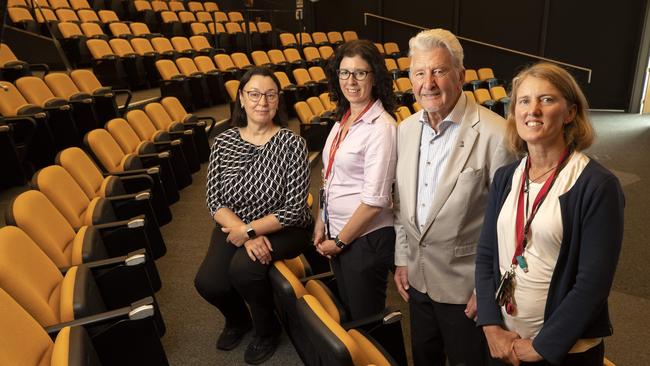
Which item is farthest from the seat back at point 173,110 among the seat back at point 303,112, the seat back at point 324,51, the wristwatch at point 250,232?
the seat back at point 324,51

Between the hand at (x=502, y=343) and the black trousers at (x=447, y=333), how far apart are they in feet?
0.43

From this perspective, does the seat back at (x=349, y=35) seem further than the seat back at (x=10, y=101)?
Yes

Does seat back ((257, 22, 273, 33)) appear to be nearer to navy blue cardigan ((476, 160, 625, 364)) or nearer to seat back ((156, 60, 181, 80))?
seat back ((156, 60, 181, 80))

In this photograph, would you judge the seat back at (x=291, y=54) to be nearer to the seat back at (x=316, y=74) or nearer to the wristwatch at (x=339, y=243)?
the seat back at (x=316, y=74)

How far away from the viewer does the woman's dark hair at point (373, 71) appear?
1.44m

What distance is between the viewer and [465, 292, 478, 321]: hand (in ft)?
3.90

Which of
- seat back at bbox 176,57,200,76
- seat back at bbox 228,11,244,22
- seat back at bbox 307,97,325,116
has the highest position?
seat back at bbox 228,11,244,22

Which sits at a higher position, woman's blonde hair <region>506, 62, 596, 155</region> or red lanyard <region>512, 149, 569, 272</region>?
woman's blonde hair <region>506, 62, 596, 155</region>

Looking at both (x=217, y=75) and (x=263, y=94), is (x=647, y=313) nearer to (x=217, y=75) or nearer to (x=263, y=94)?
(x=263, y=94)

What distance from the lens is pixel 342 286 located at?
1.57 m

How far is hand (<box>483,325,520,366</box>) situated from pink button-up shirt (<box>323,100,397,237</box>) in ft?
1.60

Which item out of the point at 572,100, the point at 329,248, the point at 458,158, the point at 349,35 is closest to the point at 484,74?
the point at 349,35

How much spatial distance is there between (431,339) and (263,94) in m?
0.99

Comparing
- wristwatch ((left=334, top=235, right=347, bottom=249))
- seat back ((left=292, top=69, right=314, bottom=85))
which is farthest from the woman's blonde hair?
seat back ((left=292, top=69, right=314, bottom=85))
